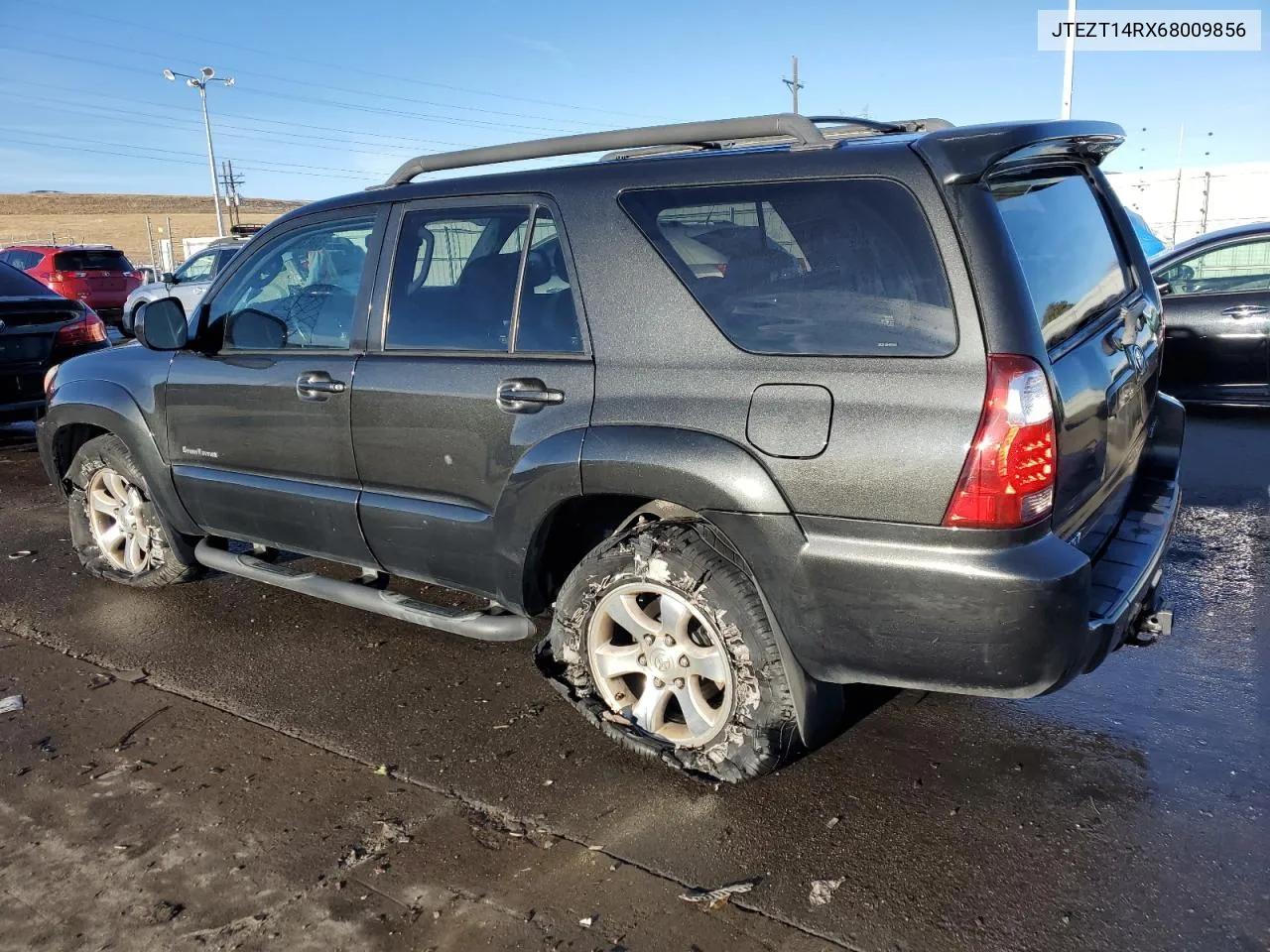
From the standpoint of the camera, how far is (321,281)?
4.01 meters

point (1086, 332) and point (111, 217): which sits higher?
point (111, 217)

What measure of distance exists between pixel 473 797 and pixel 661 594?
856 mm

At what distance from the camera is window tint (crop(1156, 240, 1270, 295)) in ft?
24.8

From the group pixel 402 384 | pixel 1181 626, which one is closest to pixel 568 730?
pixel 402 384

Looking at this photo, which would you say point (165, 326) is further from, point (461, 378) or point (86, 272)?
point (86, 272)

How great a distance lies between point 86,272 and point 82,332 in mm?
13013

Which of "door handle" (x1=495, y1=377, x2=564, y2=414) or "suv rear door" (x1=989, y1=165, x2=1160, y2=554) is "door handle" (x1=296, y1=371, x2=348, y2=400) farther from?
"suv rear door" (x1=989, y1=165, x2=1160, y2=554)

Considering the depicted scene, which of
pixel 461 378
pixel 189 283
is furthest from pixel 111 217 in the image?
pixel 461 378

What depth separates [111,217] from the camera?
246ft

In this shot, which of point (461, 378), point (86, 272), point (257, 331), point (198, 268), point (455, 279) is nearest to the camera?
point (461, 378)

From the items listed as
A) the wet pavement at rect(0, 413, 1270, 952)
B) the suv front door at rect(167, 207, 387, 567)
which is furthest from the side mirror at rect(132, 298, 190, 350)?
the wet pavement at rect(0, 413, 1270, 952)

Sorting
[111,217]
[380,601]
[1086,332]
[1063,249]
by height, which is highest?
[111,217]

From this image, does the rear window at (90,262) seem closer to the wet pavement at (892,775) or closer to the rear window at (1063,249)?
the wet pavement at (892,775)

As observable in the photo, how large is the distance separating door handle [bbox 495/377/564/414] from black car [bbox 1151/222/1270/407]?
612 cm
